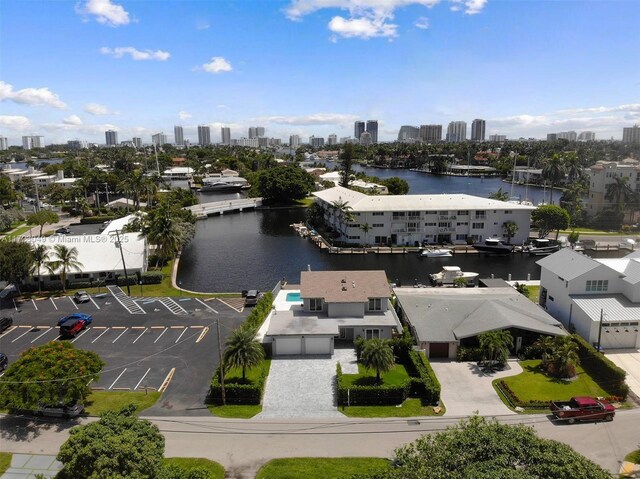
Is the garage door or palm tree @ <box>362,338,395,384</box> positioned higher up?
palm tree @ <box>362,338,395,384</box>

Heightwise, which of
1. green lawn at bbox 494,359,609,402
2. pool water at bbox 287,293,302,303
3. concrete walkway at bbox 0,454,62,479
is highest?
pool water at bbox 287,293,302,303

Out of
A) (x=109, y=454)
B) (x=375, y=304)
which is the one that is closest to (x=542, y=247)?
(x=375, y=304)

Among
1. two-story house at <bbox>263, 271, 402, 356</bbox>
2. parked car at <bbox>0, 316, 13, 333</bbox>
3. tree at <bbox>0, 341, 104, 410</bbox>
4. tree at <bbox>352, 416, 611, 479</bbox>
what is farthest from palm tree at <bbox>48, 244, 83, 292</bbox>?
tree at <bbox>352, 416, 611, 479</bbox>

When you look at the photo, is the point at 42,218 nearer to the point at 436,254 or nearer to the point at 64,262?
the point at 64,262

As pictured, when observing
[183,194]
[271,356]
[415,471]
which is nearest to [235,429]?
[271,356]

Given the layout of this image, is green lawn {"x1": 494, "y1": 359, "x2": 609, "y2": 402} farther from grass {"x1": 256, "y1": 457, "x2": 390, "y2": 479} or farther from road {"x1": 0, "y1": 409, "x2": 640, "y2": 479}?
grass {"x1": 256, "y1": 457, "x2": 390, "y2": 479}

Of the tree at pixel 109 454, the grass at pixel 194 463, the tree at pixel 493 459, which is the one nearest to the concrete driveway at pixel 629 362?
the tree at pixel 493 459

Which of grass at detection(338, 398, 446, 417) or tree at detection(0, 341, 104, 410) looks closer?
tree at detection(0, 341, 104, 410)

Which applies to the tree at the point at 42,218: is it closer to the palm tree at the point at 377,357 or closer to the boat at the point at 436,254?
the boat at the point at 436,254
